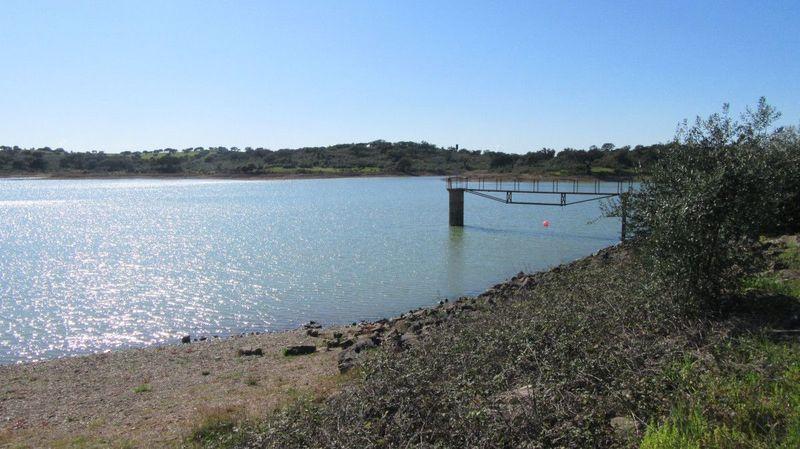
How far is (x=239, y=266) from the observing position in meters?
27.7

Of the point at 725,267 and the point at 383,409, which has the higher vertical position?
the point at 725,267

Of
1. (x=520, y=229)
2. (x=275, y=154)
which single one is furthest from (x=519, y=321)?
(x=275, y=154)

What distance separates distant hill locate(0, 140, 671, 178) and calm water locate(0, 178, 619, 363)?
2625 inches

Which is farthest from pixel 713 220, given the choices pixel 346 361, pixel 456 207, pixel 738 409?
pixel 456 207

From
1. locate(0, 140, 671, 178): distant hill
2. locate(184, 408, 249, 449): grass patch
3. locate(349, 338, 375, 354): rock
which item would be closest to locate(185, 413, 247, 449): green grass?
locate(184, 408, 249, 449): grass patch

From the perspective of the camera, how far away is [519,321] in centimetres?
1023

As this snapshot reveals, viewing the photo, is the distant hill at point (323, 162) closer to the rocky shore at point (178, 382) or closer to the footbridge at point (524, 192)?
the footbridge at point (524, 192)

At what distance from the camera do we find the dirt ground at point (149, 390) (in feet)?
31.6

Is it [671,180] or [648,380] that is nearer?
[648,380]

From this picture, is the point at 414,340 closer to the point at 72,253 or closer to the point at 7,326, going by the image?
the point at 7,326

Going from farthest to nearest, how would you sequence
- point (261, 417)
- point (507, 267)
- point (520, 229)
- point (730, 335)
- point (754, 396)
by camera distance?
point (520, 229), point (507, 267), point (261, 417), point (730, 335), point (754, 396)

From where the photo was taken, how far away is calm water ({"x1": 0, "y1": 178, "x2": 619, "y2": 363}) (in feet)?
62.3

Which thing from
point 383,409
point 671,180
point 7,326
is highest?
point 671,180

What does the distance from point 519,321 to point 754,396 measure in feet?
14.9
